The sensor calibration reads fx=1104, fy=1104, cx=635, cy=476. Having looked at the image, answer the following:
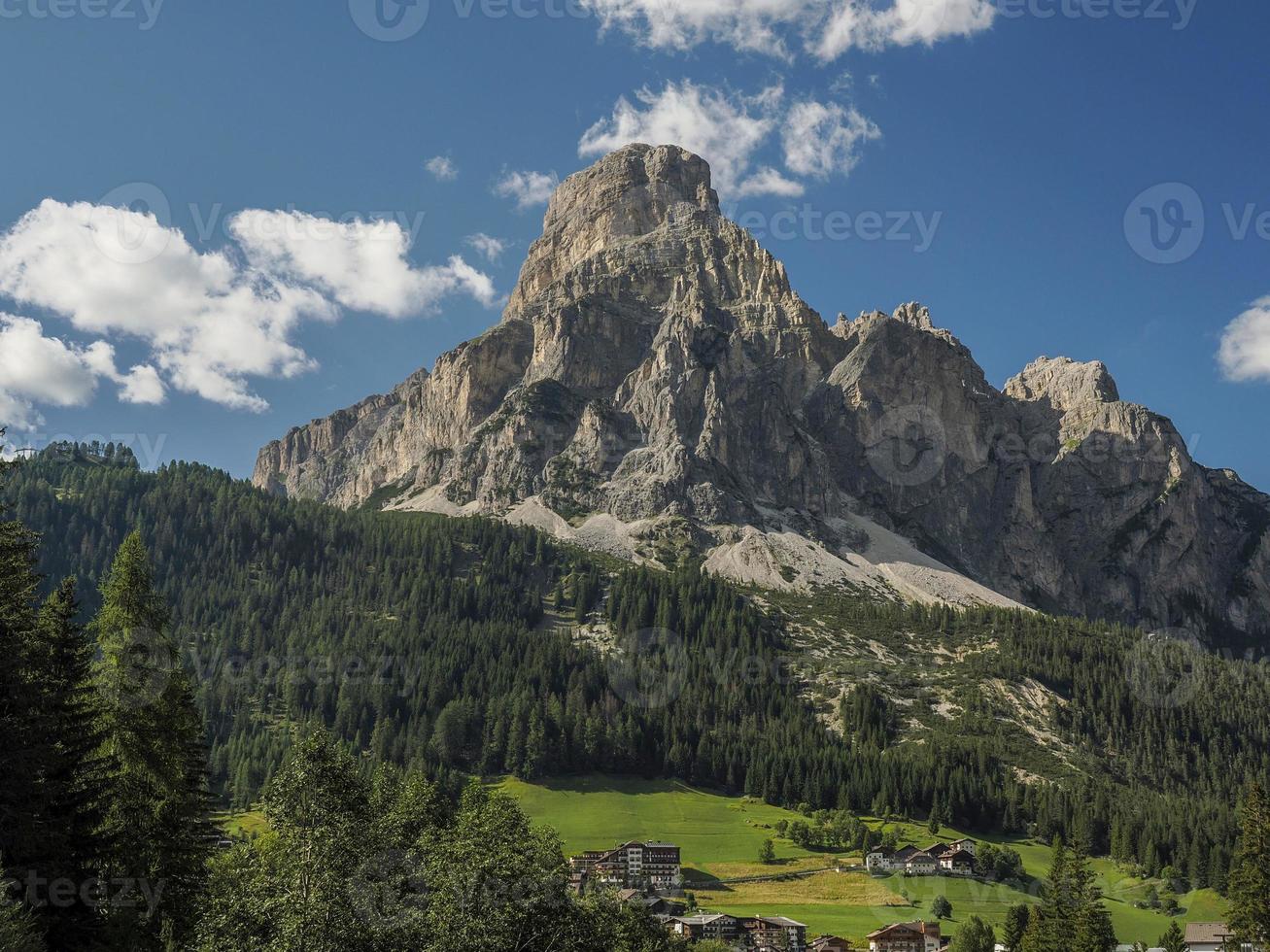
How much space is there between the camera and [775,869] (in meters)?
156

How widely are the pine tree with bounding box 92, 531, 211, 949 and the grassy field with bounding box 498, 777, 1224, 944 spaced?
92.4 metres

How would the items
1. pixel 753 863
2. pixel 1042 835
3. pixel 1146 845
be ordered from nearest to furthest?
pixel 753 863, pixel 1146 845, pixel 1042 835

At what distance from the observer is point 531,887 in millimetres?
41312

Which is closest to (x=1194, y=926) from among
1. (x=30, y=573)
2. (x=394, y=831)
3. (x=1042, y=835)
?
(x=1042, y=835)

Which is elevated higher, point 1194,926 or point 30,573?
point 30,573

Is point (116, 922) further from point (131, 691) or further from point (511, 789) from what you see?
point (511, 789)

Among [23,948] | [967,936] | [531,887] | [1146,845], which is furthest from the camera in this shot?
[1146,845]

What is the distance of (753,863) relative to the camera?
523 feet

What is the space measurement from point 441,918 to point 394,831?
11.6 meters

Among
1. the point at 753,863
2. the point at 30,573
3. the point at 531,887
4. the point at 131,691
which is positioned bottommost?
the point at 753,863

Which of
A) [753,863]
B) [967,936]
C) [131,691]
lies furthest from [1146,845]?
→ [131,691]

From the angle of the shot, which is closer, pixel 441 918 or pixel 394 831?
pixel 441 918

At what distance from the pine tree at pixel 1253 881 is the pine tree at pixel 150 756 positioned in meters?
64.5

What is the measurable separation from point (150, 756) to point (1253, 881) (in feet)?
223
